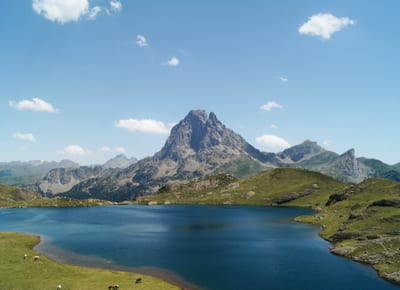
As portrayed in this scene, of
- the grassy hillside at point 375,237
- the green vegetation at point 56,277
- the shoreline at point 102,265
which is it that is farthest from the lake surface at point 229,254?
the green vegetation at point 56,277

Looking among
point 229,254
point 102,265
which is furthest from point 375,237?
point 102,265

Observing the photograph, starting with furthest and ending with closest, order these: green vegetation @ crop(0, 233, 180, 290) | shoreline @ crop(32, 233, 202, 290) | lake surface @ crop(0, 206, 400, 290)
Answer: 1. lake surface @ crop(0, 206, 400, 290)
2. shoreline @ crop(32, 233, 202, 290)
3. green vegetation @ crop(0, 233, 180, 290)

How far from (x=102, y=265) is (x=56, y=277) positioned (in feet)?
63.5

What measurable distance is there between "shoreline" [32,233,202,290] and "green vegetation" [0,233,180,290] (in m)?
3.98

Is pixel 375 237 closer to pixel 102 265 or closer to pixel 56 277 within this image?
pixel 102 265

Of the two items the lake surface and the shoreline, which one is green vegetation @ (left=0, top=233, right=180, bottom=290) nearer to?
the shoreline

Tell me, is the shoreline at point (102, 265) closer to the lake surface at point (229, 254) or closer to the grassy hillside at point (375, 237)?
the lake surface at point (229, 254)

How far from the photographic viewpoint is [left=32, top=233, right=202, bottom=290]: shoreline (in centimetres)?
8385

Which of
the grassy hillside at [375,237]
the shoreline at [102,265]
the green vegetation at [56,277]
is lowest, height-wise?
the shoreline at [102,265]

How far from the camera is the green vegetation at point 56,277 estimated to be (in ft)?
238

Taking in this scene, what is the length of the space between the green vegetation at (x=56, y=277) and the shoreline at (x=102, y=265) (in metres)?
3.98

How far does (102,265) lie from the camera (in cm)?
9756

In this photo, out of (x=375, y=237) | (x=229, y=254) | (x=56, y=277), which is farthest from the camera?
(x=229, y=254)

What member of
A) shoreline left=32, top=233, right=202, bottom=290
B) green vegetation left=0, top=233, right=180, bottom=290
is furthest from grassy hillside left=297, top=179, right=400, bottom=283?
green vegetation left=0, top=233, right=180, bottom=290
